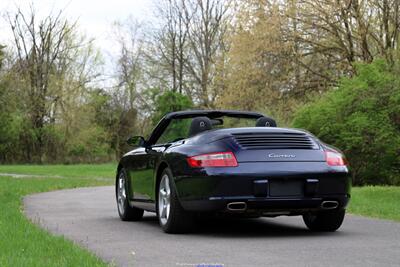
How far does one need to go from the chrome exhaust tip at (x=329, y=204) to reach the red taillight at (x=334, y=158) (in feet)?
1.37

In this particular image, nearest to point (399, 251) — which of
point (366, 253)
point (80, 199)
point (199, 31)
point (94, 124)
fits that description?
point (366, 253)

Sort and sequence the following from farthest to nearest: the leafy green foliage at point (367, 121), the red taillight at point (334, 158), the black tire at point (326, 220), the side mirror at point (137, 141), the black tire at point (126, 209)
A: 1. the leafy green foliage at point (367, 121)
2. the black tire at point (126, 209)
3. the side mirror at point (137, 141)
4. the black tire at point (326, 220)
5. the red taillight at point (334, 158)

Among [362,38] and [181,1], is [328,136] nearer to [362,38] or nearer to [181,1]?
[362,38]

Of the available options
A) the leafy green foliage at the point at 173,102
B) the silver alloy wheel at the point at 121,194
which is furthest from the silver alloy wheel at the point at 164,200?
the leafy green foliage at the point at 173,102

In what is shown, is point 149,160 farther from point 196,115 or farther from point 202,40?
point 202,40

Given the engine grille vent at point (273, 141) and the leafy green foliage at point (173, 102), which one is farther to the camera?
the leafy green foliage at point (173, 102)

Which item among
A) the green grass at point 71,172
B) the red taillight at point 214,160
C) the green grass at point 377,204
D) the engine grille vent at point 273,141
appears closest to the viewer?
the red taillight at point 214,160

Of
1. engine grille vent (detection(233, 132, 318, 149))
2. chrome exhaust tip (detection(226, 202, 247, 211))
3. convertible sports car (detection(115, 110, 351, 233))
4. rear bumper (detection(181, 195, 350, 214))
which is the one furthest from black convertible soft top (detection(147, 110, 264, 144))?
chrome exhaust tip (detection(226, 202, 247, 211))

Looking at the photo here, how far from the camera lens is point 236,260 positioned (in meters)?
6.58

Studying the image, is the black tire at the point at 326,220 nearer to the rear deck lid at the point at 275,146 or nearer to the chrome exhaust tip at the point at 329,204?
the chrome exhaust tip at the point at 329,204

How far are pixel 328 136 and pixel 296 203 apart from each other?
53.8 ft

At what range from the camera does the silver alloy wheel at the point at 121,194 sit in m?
11.3

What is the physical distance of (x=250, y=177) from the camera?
8164 mm

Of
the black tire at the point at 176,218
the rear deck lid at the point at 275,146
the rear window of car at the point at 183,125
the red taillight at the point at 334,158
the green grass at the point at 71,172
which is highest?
the rear window of car at the point at 183,125
